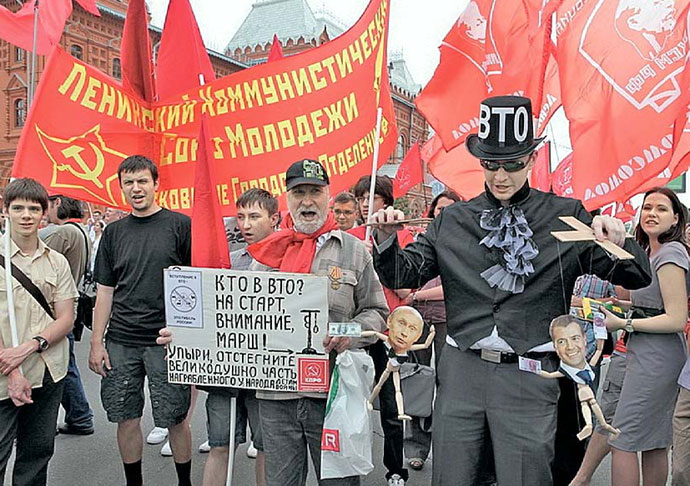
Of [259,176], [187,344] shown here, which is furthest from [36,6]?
[187,344]

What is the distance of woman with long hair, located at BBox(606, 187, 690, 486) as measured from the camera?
11.4 feet

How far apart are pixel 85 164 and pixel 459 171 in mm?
3420

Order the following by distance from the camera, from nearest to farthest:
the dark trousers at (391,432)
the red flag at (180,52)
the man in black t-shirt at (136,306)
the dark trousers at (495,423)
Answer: the dark trousers at (495,423) < the man in black t-shirt at (136,306) < the dark trousers at (391,432) < the red flag at (180,52)

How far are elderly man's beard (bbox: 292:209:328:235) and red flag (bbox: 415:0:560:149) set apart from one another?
8.22 ft

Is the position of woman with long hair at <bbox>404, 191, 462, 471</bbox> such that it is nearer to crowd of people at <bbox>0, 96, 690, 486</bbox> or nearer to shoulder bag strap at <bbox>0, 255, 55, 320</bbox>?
crowd of people at <bbox>0, 96, 690, 486</bbox>

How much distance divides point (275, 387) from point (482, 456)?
3.46 feet

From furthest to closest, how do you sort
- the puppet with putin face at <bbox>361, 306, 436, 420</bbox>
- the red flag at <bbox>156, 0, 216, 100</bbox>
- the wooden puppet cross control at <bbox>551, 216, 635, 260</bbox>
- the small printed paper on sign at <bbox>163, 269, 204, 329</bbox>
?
the red flag at <bbox>156, 0, 216, 100</bbox>, the small printed paper on sign at <bbox>163, 269, 204, 329</bbox>, the puppet with putin face at <bbox>361, 306, 436, 420</bbox>, the wooden puppet cross control at <bbox>551, 216, 635, 260</bbox>

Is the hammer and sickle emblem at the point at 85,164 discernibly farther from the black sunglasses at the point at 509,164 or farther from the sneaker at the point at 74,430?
the black sunglasses at the point at 509,164

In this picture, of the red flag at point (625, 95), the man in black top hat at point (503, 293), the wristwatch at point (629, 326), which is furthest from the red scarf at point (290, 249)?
the red flag at point (625, 95)

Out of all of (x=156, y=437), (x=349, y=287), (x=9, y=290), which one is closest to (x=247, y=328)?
(x=349, y=287)

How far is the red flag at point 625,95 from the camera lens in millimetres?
4238

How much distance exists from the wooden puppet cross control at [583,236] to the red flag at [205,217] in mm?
1957

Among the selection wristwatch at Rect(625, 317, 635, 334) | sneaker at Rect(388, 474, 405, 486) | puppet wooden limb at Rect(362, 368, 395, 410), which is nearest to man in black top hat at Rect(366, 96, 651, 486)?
puppet wooden limb at Rect(362, 368, 395, 410)

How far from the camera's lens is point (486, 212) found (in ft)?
9.03
